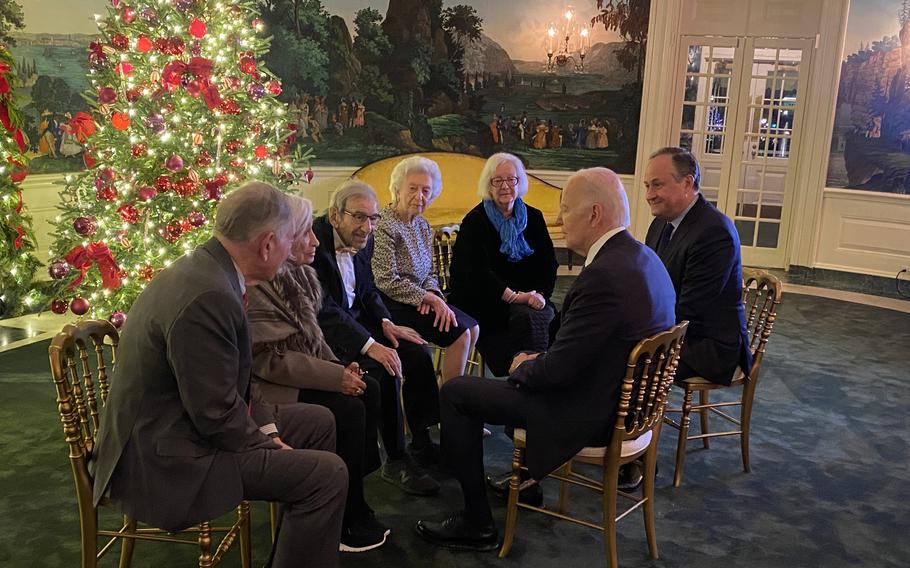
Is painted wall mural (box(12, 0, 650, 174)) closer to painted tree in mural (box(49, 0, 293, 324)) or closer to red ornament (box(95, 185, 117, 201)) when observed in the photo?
painted tree in mural (box(49, 0, 293, 324))

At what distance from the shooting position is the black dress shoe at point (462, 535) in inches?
114

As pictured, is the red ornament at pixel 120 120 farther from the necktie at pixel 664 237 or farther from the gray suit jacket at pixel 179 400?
the necktie at pixel 664 237

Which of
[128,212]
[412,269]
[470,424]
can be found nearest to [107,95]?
[128,212]

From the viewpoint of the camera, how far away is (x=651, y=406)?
2.70 m

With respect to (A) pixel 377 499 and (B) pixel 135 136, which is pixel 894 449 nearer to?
(A) pixel 377 499

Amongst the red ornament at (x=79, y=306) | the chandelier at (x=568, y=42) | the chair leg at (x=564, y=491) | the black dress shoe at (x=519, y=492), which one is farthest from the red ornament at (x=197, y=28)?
the chandelier at (x=568, y=42)

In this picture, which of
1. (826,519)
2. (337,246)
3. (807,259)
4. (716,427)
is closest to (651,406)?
(826,519)

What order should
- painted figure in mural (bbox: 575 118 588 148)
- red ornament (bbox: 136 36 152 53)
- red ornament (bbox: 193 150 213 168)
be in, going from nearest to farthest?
red ornament (bbox: 136 36 152 53) → red ornament (bbox: 193 150 213 168) → painted figure in mural (bbox: 575 118 588 148)

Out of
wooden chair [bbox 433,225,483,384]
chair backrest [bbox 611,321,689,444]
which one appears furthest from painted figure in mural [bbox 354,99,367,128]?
chair backrest [bbox 611,321,689,444]

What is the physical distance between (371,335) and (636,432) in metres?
1.38

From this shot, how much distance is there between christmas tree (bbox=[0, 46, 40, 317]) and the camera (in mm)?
5406

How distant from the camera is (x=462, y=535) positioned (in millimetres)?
2896

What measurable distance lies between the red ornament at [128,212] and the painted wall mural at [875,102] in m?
6.92

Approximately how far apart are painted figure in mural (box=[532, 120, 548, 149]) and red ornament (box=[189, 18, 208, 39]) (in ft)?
15.4
